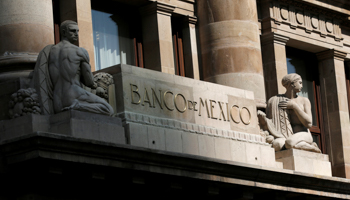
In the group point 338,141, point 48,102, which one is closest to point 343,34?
point 338,141

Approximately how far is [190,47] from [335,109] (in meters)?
7.44

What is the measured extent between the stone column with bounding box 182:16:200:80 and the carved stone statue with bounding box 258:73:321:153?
4.27 m

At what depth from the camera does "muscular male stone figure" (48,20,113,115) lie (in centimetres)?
1875

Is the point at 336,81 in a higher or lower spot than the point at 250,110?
higher

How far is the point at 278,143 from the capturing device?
78.2ft

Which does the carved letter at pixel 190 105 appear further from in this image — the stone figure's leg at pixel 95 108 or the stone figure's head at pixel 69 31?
the stone figure's head at pixel 69 31

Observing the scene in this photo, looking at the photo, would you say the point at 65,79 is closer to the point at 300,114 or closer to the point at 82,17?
the point at 82,17

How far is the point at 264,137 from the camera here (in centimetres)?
2367

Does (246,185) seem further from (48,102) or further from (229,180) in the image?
(48,102)

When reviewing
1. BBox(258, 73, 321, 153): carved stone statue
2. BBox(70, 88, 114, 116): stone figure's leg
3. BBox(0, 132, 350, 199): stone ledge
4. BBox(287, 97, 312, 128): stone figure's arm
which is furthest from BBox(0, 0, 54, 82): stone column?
BBox(287, 97, 312, 128): stone figure's arm

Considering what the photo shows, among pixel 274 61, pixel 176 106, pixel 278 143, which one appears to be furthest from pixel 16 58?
pixel 274 61

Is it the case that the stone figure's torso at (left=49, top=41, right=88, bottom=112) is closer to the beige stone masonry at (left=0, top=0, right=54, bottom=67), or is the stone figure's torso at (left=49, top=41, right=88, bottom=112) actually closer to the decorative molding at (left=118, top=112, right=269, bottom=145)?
the beige stone masonry at (left=0, top=0, right=54, bottom=67)

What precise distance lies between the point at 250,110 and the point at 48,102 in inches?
250

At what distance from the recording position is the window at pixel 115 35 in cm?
2711
